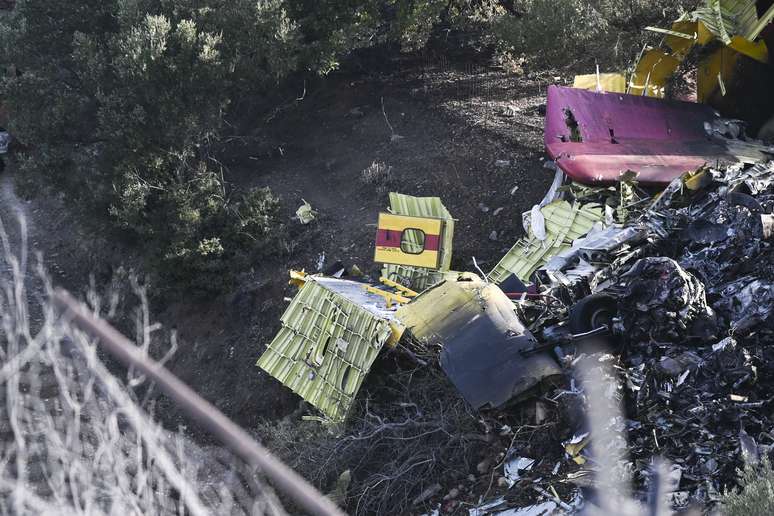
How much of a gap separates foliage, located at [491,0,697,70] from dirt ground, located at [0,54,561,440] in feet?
3.36

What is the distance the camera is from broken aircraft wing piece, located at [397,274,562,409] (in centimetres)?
846

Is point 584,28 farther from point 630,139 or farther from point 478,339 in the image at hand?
point 478,339

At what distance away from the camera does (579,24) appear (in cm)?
1623

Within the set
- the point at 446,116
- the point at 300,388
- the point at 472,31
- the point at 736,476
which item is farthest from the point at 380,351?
the point at 472,31

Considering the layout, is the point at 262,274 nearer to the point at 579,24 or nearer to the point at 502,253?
the point at 502,253

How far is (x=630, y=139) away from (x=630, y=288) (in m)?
5.13

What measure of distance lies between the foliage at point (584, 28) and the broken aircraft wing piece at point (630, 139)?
119 inches

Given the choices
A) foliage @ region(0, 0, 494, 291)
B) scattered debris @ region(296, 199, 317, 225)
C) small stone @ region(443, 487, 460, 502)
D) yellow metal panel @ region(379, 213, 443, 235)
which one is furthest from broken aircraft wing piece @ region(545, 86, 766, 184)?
foliage @ region(0, 0, 494, 291)

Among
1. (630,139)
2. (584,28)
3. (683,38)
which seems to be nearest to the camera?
(630,139)

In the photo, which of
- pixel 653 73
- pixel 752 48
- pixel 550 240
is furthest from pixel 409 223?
pixel 752 48

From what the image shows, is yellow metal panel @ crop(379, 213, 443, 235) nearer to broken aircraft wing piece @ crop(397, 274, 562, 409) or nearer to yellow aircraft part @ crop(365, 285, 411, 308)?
yellow aircraft part @ crop(365, 285, 411, 308)

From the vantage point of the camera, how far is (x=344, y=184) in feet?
53.5

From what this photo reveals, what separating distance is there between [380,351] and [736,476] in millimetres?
4388

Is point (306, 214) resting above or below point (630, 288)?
below
